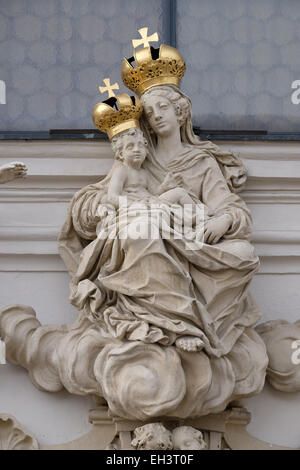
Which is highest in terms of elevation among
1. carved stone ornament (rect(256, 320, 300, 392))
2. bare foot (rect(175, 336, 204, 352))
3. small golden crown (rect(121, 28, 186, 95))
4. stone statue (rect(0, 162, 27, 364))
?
small golden crown (rect(121, 28, 186, 95))

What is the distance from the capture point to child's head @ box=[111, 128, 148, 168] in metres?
5.19

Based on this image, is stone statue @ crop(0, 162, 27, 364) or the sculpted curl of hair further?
the sculpted curl of hair

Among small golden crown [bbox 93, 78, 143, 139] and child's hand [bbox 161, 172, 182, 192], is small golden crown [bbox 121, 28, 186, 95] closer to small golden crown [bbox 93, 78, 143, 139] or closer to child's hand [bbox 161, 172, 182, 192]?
small golden crown [bbox 93, 78, 143, 139]

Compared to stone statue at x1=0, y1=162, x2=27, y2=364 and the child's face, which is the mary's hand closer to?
the child's face

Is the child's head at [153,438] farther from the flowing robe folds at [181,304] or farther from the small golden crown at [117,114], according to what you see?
the small golden crown at [117,114]

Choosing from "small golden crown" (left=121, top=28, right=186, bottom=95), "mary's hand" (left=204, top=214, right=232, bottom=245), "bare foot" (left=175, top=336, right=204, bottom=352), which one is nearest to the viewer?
"bare foot" (left=175, top=336, right=204, bottom=352)

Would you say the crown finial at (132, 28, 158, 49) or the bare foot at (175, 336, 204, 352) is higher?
the crown finial at (132, 28, 158, 49)

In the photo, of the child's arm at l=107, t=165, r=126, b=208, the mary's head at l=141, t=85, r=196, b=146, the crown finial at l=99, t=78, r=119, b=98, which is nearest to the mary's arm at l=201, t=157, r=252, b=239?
the mary's head at l=141, t=85, r=196, b=146

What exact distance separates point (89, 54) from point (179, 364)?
1498 mm

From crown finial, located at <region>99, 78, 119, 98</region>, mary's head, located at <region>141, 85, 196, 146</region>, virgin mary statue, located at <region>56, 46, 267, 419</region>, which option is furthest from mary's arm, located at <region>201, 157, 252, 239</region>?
crown finial, located at <region>99, 78, 119, 98</region>

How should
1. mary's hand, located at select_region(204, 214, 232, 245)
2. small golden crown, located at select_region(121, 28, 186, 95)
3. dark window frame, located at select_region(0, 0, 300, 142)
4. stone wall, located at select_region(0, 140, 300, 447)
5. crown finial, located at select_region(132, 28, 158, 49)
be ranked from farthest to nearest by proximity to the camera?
dark window frame, located at select_region(0, 0, 300, 142) < crown finial, located at select_region(132, 28, 158, 49) < small golden crown, located at select_region(121, 28, 186, 95) < stone wall, located at select_region(0, 140, 300, 447) < mary's hand, located at select_region(204, 214, 232, 245)

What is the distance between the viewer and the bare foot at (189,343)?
479 cm

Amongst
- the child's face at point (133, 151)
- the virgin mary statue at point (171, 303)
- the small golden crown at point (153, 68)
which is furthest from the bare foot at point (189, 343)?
the small golden crown at point (153, 68)

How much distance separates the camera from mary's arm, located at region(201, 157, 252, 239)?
16.6 feet
